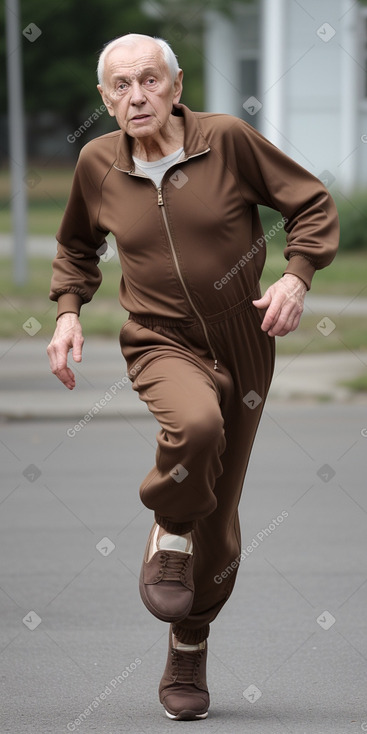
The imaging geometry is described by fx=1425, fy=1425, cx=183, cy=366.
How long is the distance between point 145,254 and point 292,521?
11.4 ft

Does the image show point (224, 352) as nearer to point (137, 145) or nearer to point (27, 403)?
point (137, 145)

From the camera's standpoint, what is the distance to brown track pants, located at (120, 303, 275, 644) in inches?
146

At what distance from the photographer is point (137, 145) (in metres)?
3.97

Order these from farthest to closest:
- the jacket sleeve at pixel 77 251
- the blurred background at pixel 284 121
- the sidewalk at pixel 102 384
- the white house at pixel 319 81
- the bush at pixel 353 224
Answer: the white house at pixel 319 81 < the bush at pixel 353 224 < the blurred background at pixel 284 121 < the sidewalk at pixel 102 384 < the jacket sleeve at pixel 77 251

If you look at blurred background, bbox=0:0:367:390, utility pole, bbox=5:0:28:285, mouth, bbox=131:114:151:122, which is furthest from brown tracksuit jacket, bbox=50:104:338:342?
utility pole, bbox=5:0:28:285

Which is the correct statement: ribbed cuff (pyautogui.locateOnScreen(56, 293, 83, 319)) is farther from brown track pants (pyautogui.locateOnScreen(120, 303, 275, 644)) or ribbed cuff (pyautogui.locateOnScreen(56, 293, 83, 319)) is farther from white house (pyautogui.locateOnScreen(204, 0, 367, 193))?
white house (pyautogui.locateOnScreen(204, 0, 367, 193))

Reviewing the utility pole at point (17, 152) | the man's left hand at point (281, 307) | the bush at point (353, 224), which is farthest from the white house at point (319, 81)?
the man's left hand at point (281, 307)

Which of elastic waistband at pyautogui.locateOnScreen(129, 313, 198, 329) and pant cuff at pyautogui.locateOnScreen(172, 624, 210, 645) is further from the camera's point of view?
pant cuff at pyautogui.locateOnScreen(172, 624, 210, 645)

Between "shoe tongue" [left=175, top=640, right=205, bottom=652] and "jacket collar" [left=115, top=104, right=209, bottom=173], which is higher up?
"jacket collar" [left=115, top=104, right=209, bottom=173]

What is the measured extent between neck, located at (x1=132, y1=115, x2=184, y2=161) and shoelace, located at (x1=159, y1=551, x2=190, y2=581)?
109 centimetres

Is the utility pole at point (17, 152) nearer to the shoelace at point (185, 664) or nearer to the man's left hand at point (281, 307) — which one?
the shoelace at point (185, 664)

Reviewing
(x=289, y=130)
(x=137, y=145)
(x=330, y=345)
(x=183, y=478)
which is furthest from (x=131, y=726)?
(x=289, y=130)

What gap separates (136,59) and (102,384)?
25.0ft

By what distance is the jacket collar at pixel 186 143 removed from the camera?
3.90 m
